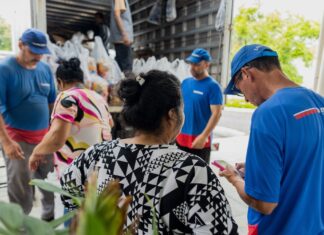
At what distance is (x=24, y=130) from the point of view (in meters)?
2.05

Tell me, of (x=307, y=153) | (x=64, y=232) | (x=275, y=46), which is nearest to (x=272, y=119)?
(x=307, y=153)

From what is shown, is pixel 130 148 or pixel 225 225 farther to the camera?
pixel 130 148

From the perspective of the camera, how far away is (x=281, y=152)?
0.92 metres

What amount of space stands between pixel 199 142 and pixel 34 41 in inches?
60.4

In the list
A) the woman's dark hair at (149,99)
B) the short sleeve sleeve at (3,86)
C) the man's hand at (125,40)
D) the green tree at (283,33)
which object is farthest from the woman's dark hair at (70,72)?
the green tree at (283,33)

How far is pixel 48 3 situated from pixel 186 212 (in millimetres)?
3529

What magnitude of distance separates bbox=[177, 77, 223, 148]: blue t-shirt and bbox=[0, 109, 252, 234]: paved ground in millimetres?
784

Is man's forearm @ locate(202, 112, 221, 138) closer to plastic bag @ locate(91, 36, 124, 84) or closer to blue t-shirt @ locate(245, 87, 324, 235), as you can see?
plastic bag @ locate(91, 36, 124, 84)

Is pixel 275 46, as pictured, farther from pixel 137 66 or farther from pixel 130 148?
pixel 130 148

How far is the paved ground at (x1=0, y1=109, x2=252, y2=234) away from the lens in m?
2.52

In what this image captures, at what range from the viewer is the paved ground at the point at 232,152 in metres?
2.52

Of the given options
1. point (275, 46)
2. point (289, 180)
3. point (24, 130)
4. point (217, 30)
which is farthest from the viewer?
point (275, 46)

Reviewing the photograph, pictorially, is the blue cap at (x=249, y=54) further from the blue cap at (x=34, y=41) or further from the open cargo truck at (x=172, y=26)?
the open cargo truck at (x=172, y=26)

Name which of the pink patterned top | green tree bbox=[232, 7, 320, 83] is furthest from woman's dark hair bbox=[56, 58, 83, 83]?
green tree bbox=[232, 7, 320, 83]
